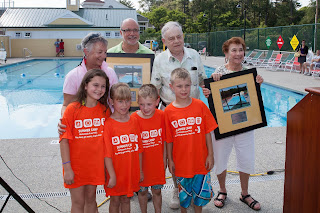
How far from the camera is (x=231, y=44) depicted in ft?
10.8

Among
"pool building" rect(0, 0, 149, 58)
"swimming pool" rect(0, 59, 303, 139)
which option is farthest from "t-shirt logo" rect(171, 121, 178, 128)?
"pool building" rect(0, 0, 149, 58)

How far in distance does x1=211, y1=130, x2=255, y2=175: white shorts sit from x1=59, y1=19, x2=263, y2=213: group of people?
10 millimetres

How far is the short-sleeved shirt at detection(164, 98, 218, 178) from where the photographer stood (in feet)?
9.41

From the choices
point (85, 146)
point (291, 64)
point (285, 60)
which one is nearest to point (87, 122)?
point (85, 146)

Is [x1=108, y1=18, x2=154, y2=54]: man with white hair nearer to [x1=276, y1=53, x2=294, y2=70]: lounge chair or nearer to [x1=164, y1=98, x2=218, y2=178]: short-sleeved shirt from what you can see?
[x1=164, y1=98, x2=218, y2=178]: short-sleeved shirt

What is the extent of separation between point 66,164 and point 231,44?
1983 millimetres

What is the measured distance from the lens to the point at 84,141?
8.46 feet

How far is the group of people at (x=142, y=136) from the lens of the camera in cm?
260

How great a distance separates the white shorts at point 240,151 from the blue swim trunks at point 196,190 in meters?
0.47

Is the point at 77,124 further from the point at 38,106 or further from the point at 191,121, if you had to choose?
the point at 38,106

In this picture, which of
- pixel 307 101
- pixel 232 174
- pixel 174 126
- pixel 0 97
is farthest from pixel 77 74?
pixel 0 97

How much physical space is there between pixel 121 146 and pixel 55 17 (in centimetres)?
3459

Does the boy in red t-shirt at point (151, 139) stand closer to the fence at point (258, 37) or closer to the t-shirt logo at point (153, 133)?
the t-shirt logo at point (153, 133)

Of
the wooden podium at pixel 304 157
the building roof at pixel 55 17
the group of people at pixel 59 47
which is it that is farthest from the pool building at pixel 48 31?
the wooden podium at pixel 304 157
